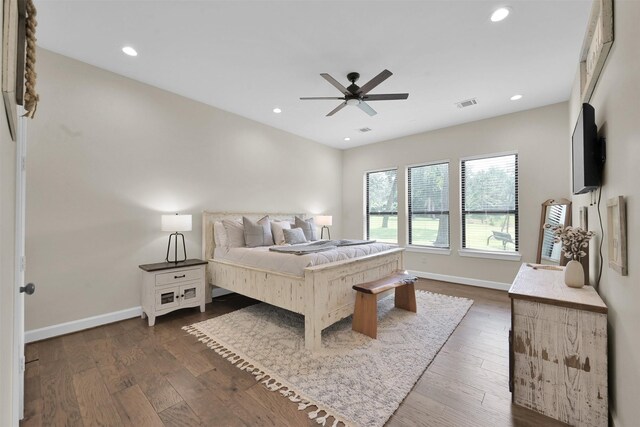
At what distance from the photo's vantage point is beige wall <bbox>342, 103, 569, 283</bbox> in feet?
13.2

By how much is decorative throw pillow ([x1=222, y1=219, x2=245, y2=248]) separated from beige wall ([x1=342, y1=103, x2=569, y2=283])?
3.42 m

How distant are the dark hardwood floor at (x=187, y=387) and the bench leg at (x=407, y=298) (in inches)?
25.4

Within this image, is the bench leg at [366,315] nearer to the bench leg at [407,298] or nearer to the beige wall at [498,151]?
the bench leg at [407,298]

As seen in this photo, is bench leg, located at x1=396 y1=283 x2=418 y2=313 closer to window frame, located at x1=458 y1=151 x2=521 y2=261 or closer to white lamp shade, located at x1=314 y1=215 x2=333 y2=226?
window frame, located at x1=458 y1=151 x2=521 y2=261

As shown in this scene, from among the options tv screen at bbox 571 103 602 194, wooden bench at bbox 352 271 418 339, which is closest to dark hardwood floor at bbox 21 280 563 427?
wooden bench at bbox 352 271 418 339

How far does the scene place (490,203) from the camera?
15.2ft

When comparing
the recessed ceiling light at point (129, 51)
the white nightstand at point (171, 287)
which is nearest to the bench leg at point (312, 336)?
the white nightstand at point (171, 287)

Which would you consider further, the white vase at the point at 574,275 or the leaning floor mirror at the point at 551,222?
the leaning floor mirror at the point at 551,222

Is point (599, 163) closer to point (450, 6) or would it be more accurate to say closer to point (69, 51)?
point (450, 6)

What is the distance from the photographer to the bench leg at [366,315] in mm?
2652

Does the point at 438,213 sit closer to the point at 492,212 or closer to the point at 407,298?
the point at 492,212

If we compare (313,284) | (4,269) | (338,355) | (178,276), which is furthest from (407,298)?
(4,269)

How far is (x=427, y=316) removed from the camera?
10.5ft

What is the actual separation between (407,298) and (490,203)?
2.61 meters
